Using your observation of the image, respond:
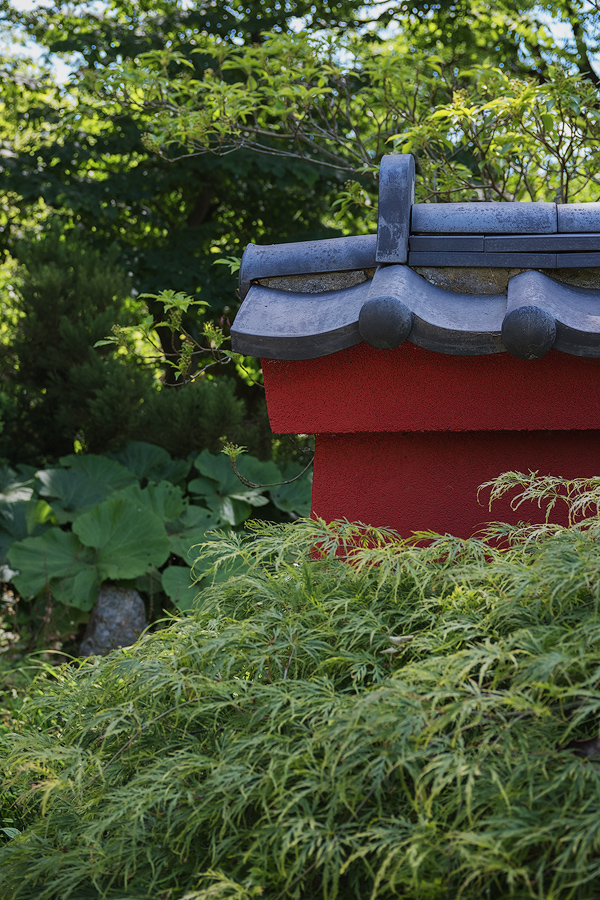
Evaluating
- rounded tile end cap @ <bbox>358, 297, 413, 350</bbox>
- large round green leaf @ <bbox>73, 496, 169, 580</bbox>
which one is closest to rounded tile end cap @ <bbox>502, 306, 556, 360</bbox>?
rounded tile end cap @ <bbox>358, 297, 413, 350</bbox>

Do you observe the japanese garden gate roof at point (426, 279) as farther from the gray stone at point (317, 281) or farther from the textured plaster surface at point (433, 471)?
the textured plaster surface at point (433, 471)

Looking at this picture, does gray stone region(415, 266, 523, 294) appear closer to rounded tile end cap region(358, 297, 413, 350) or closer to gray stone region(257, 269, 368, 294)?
gray stone region(257, 269, 368, 294)

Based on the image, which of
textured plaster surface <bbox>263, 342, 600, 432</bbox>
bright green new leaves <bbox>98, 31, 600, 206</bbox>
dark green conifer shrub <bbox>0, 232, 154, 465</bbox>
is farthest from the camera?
dark green conifer shrub <bbox>0, 232, 154, 465</bbox>

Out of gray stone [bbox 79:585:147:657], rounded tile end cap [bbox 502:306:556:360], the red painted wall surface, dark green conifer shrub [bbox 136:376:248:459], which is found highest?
rounded tile end cap [bbox 502:306:556:360]

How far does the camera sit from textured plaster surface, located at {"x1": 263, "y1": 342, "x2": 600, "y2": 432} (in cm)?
191

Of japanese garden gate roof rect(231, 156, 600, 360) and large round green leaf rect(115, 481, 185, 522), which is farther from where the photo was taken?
large round green leaf rect(115, 481, 185, 522)

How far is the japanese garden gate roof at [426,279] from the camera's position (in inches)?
68.4

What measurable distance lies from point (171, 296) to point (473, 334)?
1486mm

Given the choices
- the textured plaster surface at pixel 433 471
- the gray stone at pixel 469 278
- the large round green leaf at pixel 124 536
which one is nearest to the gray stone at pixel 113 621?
the large round green leaf at pixel 124 536

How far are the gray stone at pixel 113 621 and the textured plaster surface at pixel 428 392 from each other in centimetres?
323

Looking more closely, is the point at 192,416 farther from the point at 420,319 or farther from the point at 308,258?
the point at 420,319

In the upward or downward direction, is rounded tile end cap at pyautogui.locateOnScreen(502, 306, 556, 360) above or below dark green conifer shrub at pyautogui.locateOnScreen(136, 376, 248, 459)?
above

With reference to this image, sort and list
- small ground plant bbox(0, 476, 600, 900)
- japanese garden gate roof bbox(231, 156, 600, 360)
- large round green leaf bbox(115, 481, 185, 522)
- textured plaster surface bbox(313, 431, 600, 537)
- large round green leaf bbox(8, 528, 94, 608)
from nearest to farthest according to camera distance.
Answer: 1. small ground plant bbox(0, 476, 600, 900)
2. japanese garden gate roof bbox(231, 156, 600, 360)
3. textured plaster surface bbox(313, 431, 600, 537)
4. large round green leaf bbox(8, 528, 94, 608)
5. large round green leaf bbox(115, 481, 185, 522)

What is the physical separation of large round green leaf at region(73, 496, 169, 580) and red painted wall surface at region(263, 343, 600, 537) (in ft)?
9.32
